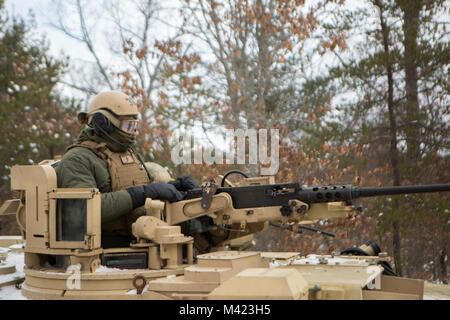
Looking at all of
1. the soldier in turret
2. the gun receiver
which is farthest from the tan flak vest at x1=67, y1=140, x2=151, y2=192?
the gun receiver

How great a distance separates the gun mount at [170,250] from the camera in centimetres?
473

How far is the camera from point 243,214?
18.5ft

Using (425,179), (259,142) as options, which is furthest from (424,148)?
(259,142)

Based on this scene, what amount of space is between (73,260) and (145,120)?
28.2ft

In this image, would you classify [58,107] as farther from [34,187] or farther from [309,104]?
[34,187]

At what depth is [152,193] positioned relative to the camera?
5.70 m

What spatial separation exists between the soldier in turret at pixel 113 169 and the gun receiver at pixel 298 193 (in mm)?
459

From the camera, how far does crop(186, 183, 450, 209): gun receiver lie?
5.19 m

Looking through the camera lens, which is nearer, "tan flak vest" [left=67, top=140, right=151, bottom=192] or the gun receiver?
the gun receiver
